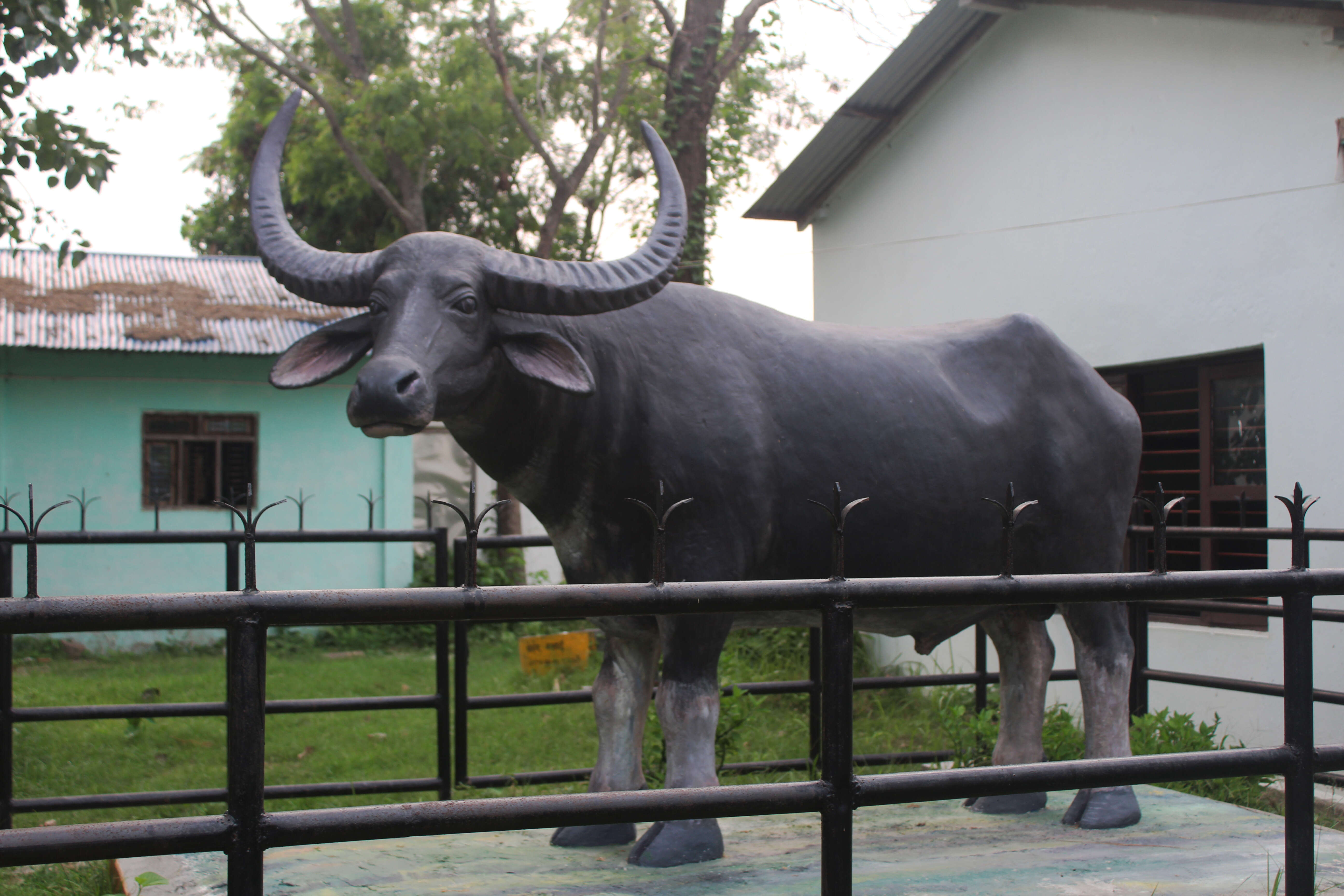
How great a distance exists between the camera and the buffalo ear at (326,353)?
9.75 ft

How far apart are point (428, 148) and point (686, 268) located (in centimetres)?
510

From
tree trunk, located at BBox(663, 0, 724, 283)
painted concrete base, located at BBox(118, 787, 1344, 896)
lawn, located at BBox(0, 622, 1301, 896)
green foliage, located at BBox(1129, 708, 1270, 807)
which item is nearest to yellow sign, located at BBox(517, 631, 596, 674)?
lawn, located at BBox(0, 622, 1301, 896)

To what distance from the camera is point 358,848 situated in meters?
3.38

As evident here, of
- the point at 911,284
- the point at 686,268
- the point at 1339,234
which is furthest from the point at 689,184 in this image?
the point at 1339,234

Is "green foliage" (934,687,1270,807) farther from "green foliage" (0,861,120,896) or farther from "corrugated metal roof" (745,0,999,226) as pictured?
"corrugated metal roof" (745,0,999,226)

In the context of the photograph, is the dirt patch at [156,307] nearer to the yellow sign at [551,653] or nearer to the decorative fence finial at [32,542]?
the yellow sign at [551,653]

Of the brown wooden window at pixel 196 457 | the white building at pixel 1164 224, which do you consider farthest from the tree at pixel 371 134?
the white building at pixel 1164 224

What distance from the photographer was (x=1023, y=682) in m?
4.05

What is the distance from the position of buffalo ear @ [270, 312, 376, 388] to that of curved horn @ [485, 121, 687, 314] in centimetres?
37

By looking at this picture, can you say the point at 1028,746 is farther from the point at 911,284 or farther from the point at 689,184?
the point at 689,184

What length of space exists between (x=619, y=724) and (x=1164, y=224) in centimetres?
457

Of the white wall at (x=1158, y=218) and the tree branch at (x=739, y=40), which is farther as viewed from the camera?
the tree branch at (x=739, y=40)

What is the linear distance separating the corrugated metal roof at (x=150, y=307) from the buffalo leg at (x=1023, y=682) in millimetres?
7580

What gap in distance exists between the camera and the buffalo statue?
9.57ft
